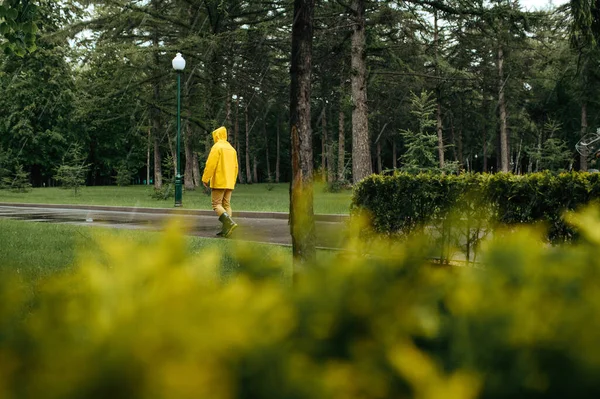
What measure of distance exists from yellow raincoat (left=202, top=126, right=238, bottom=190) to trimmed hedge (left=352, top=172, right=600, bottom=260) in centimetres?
353

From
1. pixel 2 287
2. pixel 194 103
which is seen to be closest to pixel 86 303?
pixel 2 287

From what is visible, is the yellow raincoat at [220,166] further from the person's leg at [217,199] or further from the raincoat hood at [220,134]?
the person's leg at [217,199]

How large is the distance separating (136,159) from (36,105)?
19087mm

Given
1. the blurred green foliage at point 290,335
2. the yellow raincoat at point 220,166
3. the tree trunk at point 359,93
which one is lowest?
the blurred green foliage at point 290,335

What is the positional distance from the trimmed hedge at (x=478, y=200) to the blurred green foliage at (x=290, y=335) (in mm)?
4915

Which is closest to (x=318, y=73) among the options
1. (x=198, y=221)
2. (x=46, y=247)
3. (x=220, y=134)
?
(x=198, y=221)

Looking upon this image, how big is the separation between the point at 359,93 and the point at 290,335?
61.1 feet

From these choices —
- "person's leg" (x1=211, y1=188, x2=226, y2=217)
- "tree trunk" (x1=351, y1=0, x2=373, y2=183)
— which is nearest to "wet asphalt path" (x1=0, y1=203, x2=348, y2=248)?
"person's leg" (x1=211, y1=188, x2=226, y2=217)

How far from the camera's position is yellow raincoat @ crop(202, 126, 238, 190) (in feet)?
36.2

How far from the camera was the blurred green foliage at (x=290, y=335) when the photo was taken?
583 millimetres

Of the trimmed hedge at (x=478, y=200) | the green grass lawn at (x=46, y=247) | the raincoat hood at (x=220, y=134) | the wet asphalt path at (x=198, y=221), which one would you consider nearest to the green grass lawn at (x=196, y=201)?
the wet asphalt path at (x=198, y=221)

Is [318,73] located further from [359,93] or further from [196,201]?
[196,201]

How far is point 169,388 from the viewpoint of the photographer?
21.7 inches

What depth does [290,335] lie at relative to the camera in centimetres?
81
